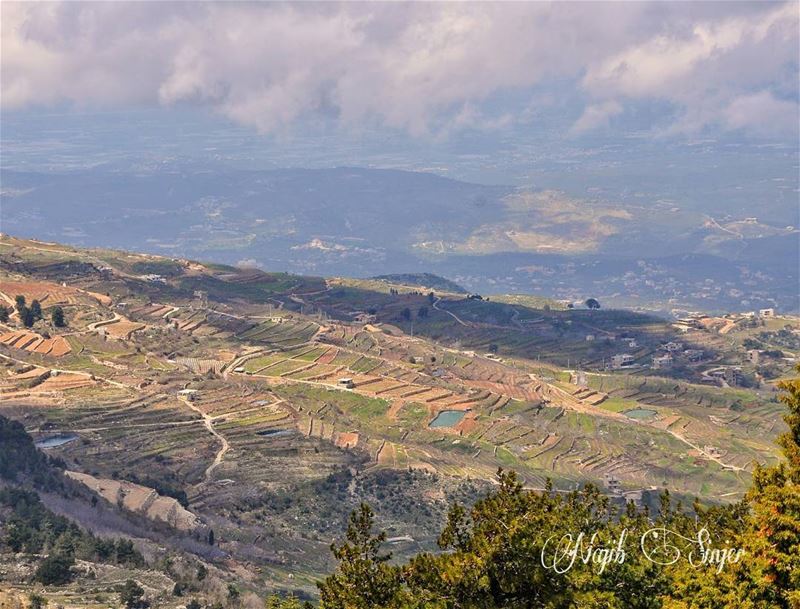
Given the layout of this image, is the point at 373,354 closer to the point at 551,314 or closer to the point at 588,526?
the point at 551,314

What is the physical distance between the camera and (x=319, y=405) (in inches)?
4365

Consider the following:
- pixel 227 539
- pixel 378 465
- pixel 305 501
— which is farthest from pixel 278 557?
pixel 378 465

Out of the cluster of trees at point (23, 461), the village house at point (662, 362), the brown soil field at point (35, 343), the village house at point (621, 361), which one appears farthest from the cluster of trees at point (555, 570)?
the village house at point (662, 362)

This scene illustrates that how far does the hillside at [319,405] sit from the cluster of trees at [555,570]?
1318 inches

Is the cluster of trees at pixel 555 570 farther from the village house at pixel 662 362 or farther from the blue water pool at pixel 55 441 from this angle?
the village house at pixel 662 362

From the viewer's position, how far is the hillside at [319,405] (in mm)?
81188

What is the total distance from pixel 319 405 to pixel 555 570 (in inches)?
3268

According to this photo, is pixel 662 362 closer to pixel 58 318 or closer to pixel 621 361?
pixel 621 361

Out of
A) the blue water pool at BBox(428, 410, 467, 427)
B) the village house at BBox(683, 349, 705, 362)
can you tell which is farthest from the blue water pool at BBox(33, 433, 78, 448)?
the village house at BBox(683, 349, 705, 362)

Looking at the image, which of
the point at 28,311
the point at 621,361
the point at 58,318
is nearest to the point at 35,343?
the point at 28,311

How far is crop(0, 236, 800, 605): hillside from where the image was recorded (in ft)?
266

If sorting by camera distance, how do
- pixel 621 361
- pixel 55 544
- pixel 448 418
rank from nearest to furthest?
1. pixel 55 544
2. pixel 448 418
3. pixel 621 361

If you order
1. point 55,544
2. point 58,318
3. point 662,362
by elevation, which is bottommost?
point 662,362

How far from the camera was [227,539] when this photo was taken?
240ft
